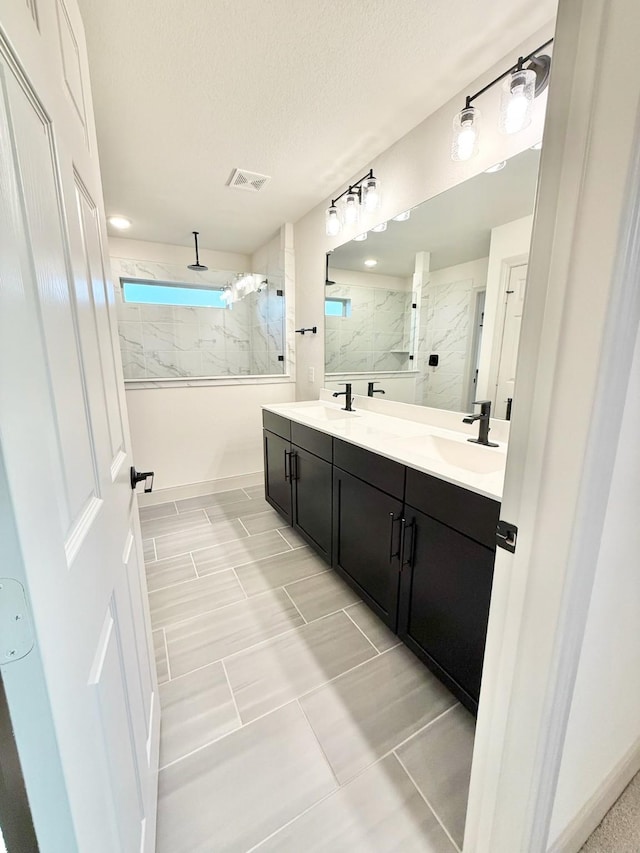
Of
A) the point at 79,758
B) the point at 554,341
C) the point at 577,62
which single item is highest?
the point at 577,62

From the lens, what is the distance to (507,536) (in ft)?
2.11

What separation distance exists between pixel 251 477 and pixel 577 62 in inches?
130

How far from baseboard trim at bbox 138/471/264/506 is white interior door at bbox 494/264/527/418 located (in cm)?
243

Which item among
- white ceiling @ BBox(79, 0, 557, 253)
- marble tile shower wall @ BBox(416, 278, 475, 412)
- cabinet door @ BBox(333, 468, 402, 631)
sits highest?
white ceiling @ BBox(79, 0, 557, 253)

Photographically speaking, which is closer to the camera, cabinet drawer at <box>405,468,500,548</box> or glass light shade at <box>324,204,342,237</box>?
cabinet drawer at <box>405,468,500,548</box>

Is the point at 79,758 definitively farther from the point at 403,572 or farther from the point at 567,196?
the point at 403,572

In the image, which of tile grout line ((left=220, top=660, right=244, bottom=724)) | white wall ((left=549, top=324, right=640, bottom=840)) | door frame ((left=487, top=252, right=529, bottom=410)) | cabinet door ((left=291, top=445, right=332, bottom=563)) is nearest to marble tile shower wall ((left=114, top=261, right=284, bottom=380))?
cabinet door ((left=291, top=445, right=332, bottom=563))

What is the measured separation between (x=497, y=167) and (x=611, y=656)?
5.91ft

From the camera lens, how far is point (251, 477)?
3449mm

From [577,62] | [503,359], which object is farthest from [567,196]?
[503,359]

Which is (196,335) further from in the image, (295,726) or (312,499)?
(295,726)

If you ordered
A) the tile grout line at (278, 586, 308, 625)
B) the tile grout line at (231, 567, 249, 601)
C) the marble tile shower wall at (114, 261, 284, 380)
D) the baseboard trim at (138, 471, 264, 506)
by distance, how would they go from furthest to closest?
1. the marble tile shower wall at (114, 261, 284, 380)
2. the baseboard trim at (138, 471, 264, 506)
3. the tile grout line at (231, 567, 249, 601)
4. the tile grout line at (278, 586, 308, 625)

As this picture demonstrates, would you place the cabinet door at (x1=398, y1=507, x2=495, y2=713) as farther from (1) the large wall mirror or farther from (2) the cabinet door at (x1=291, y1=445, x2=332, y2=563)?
(1) the large wall mirror

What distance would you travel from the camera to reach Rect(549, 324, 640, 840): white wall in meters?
0.62
